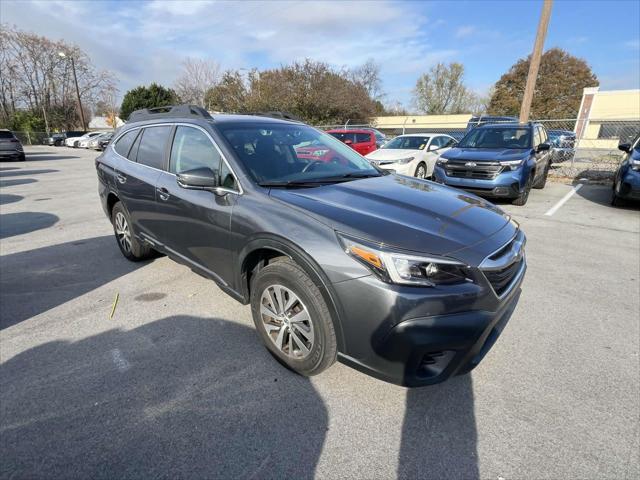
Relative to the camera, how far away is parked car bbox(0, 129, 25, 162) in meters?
18.1

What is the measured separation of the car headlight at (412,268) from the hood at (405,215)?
2.4 inches

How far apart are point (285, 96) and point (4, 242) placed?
28977 mm

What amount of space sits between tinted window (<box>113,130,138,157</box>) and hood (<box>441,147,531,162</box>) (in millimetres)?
6332

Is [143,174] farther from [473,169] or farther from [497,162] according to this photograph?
[497,162]

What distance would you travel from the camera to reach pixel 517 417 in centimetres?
214

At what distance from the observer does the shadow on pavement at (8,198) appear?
867 cm

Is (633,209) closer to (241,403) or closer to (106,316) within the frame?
(241,403)

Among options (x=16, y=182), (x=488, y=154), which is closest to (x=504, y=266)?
(x=488, y=154)

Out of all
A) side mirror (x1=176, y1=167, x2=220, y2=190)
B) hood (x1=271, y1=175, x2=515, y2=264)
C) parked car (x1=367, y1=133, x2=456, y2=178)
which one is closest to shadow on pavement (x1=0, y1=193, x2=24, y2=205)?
side mirror (x1=176, y1=167, x2=220, y2=190)

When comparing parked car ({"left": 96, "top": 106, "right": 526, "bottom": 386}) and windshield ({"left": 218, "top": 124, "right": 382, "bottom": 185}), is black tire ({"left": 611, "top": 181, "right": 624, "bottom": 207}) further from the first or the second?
windshield ({"left": 218, "top": 124, "right": 382, "bottom": 185})

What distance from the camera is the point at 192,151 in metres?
3.14

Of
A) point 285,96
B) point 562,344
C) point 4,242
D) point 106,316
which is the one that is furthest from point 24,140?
point 562,344

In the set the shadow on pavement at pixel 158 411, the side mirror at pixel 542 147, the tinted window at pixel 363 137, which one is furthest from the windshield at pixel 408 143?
the shadow on pavement at pixel 158 411

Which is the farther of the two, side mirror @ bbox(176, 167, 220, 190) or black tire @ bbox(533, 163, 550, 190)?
black tire @ bbox(533, 163, 550, 190)
